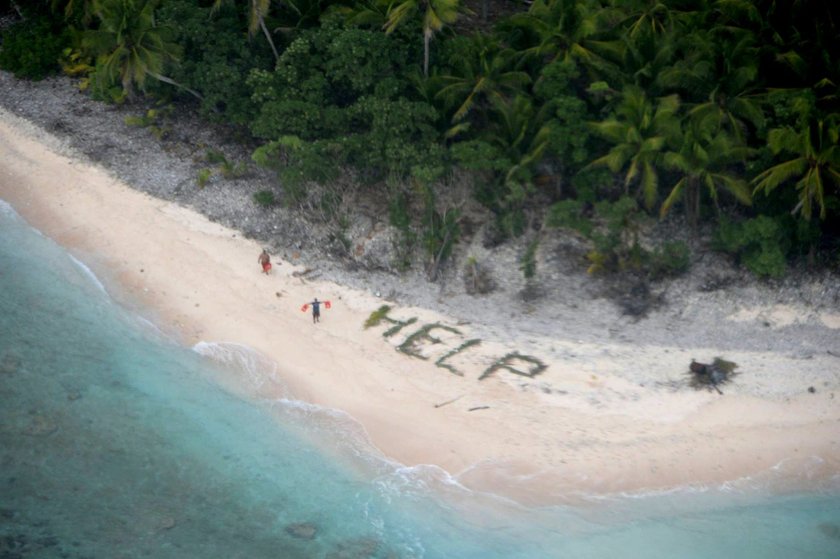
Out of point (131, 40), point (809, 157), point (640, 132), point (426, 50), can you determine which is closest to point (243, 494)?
point (426, 50)

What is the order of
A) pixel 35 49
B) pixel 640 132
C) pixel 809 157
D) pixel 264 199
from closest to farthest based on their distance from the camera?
pixel 809 157 < pixel 640 132 < pixel 264 199 < pixel 35 49

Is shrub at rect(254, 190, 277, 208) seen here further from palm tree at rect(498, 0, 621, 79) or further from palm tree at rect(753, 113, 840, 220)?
palm tree at rect(753, 113, 840, 220)

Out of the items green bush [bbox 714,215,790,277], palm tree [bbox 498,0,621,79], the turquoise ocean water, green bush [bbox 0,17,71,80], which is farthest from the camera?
green bush [bbox 0,17,71,80]

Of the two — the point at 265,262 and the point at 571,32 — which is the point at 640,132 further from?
the point at 265,262

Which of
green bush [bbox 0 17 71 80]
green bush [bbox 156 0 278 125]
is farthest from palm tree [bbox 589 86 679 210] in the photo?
green bush [bbox 0 17 71 80]

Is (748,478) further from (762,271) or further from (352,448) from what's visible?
(352,448)

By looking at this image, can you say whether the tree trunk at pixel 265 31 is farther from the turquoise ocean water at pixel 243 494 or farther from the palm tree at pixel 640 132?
the palm tree at pixel 640 132
